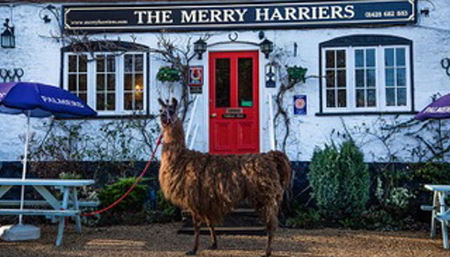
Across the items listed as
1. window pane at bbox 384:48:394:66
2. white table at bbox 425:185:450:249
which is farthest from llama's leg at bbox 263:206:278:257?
window pane at bbox 384:48:394:66

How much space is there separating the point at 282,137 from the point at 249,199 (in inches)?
163

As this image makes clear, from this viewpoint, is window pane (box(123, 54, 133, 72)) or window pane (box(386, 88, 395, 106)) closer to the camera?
window pane (box(386, 88, 395, 106))

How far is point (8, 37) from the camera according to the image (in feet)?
33.7

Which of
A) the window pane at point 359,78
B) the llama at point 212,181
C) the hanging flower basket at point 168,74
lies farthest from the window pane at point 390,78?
the llama at point 212,181

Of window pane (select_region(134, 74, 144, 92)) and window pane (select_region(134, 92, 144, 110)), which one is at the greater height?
window pane (select_region(134, 74, 144, 92))

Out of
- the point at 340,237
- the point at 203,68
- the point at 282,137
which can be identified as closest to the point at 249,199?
the point at 340,237

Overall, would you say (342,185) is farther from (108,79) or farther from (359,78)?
(108,79)

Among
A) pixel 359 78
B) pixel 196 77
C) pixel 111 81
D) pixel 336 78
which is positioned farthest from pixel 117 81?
pixel 359 78

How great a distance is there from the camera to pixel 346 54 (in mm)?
9930

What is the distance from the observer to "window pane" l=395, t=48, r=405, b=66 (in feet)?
32.2

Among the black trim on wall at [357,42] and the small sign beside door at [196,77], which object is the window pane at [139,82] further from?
the black trim on wall at [357,42]

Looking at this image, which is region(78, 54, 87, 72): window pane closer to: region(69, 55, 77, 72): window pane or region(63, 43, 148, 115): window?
region(63, 43, 148, 115): window

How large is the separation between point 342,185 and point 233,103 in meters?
3.05

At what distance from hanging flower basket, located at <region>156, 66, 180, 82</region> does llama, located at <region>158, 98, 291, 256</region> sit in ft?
13.0
